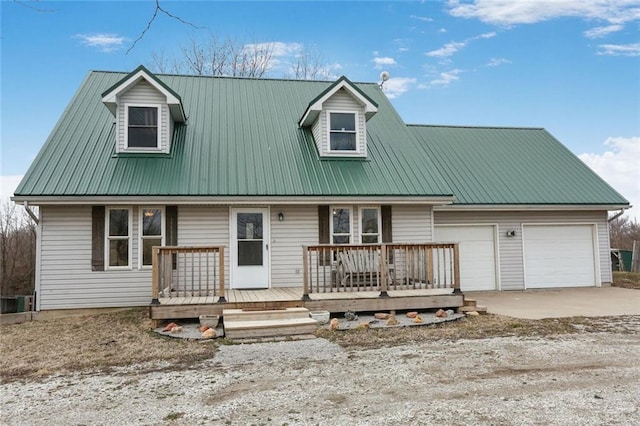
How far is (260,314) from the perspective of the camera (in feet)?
25.1

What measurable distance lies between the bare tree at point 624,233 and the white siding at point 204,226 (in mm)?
22180

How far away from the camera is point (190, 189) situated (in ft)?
30.9

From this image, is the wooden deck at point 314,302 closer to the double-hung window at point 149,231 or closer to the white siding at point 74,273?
the double-hung window at point 149,231

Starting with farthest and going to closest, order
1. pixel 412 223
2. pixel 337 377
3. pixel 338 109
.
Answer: pixel 338 109 < pixel 412 223 < pixel 337 377

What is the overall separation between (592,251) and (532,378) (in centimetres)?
1000

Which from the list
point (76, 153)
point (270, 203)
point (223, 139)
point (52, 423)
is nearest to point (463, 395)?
point (52, 423)

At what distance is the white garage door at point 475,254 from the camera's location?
12.1m

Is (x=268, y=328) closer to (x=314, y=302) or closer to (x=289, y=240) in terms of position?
(x=314, y=302)

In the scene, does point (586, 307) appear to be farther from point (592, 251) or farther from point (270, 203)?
point (270, 203)

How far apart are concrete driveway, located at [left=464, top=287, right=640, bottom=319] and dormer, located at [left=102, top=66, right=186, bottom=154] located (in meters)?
8.74

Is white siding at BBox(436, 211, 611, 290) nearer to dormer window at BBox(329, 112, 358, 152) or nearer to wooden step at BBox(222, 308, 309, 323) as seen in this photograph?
dormer window at BBox(329, 112, 358, 152)

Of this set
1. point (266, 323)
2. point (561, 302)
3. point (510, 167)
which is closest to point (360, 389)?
point (266, 323)

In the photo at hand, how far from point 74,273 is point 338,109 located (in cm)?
743

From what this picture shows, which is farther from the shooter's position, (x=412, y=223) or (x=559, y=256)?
(x=559, y=256)
